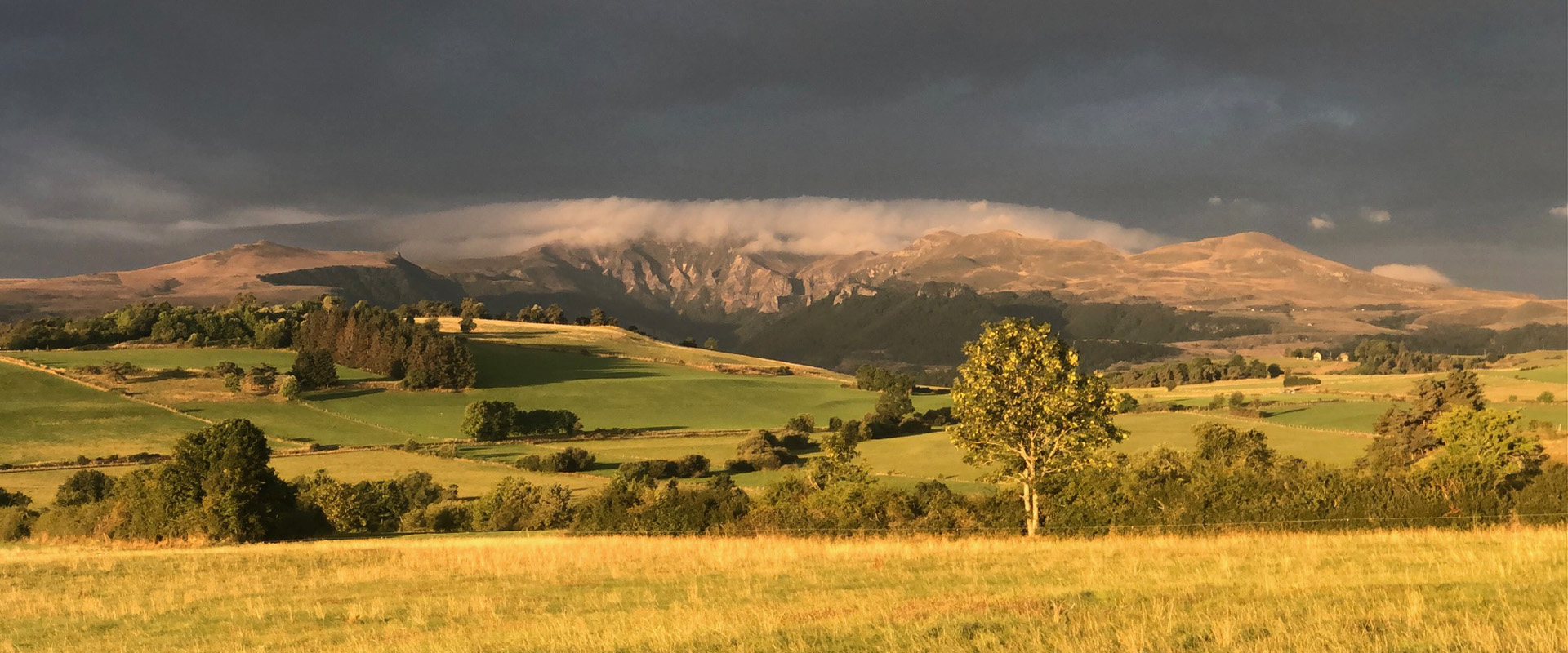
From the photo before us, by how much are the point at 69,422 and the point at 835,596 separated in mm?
119511

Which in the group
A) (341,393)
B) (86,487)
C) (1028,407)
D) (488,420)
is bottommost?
(86,487)

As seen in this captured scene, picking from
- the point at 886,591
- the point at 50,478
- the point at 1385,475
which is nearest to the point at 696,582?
the point at 886,591

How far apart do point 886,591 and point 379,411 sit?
12269cm

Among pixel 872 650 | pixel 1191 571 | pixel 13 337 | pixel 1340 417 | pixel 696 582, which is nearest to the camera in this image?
pixel 872 650

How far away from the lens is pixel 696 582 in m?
25.4

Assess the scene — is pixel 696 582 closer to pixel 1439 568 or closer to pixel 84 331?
pixel 1439 568

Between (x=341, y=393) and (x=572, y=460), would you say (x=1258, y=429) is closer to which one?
(x=572, y=460)

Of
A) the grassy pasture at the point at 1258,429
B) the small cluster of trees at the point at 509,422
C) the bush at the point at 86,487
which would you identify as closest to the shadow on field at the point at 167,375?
the small cluster of trees at the point at 509,422

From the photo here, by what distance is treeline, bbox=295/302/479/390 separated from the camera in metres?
153

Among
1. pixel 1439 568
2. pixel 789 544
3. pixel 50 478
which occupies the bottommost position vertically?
pixel 50 478

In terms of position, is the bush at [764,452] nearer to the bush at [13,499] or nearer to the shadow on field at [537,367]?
the shadow on field at [537,367]

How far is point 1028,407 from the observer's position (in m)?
41.0

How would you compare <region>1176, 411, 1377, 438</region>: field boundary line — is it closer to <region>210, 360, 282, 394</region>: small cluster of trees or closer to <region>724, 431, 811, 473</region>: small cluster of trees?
<region>724, 431, 811, 473</region>: small cluster of trees

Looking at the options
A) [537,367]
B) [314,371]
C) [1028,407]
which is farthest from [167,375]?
[1028,407]
